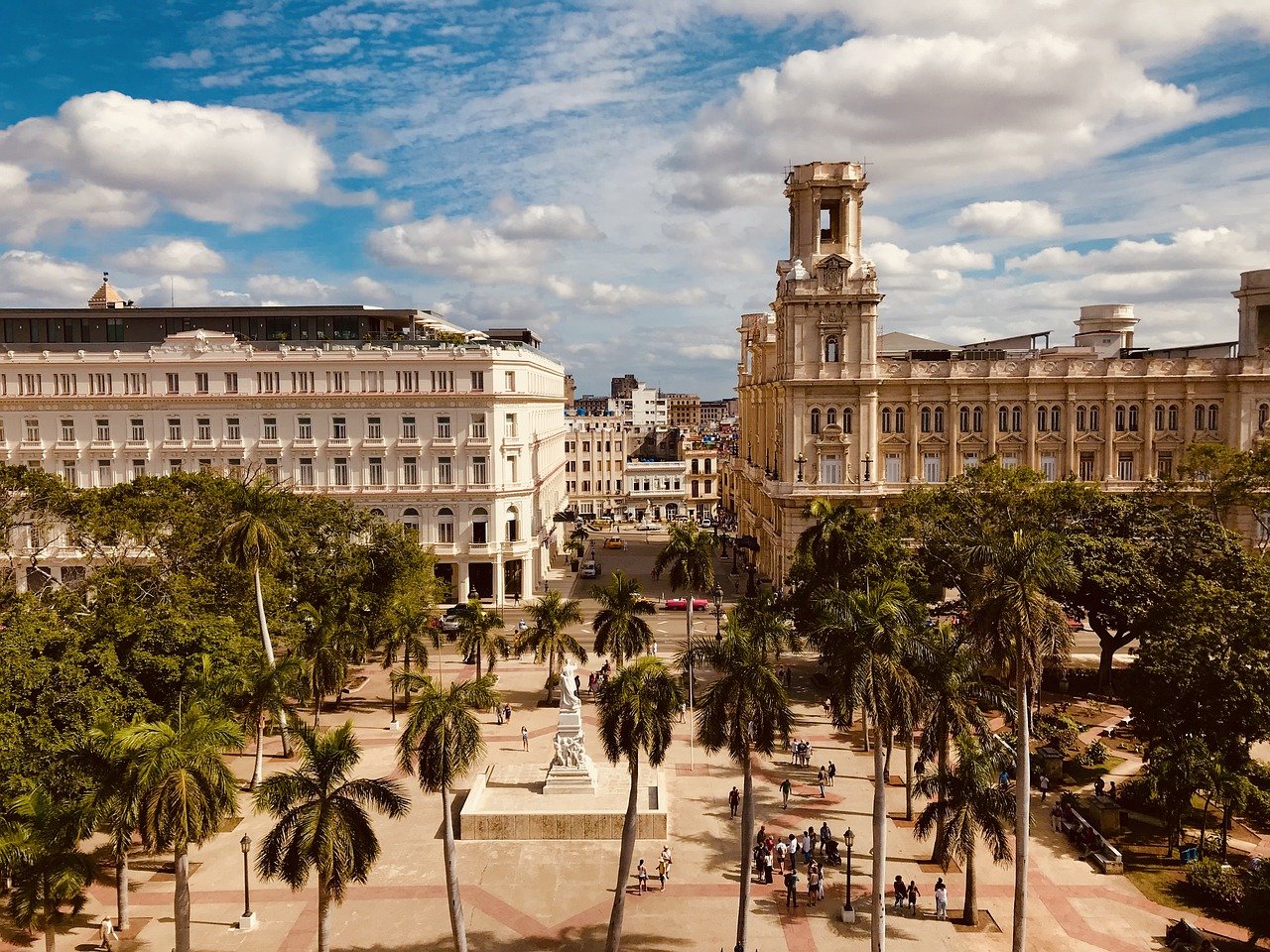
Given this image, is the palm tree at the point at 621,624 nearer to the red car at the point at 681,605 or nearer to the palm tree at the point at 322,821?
the palm tree at the point at 322,821

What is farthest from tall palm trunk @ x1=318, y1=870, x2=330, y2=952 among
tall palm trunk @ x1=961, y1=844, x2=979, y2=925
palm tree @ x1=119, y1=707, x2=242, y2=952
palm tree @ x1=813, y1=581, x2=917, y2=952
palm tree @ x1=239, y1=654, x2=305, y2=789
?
tall palm trunk @ x1=961, y1=844, x2=979, y2=925

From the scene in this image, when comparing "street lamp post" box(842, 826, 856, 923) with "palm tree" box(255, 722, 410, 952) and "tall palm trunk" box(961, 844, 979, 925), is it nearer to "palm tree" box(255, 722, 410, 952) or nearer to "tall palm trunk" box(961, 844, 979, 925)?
"tall palm trunk" box(961, 844, 979, 925)

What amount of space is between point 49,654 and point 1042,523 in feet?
172

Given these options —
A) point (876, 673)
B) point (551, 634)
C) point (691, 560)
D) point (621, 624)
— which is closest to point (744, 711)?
point (876, 673)

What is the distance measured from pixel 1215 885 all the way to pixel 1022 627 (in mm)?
13727

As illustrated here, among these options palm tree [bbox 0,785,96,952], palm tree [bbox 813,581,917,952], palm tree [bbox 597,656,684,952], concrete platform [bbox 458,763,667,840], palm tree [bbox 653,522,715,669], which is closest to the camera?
palm tree [bbox 0,785,96,952]

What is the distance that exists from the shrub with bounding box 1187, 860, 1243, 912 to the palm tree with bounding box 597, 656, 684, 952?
67.6 feet

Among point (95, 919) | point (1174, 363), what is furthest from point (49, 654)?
point (1174, 363)

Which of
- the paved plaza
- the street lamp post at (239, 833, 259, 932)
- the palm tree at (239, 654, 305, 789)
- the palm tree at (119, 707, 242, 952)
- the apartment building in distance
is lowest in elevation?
the paved plaza

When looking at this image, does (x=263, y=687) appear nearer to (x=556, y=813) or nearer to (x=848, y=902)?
(x=556, y=813)

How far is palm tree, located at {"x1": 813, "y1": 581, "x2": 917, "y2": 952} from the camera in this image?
90.6ft

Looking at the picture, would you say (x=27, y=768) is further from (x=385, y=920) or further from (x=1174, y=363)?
(x=1174, y=363)

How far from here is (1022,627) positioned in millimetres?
27922

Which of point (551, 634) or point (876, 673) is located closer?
point (876, 673)
